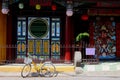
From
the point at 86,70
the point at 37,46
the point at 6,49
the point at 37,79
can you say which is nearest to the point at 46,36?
the point at 37,46

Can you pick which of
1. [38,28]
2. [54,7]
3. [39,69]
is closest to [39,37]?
[38,28]

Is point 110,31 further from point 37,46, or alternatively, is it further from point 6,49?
point 6,49

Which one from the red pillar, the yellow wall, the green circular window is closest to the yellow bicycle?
the red pillar

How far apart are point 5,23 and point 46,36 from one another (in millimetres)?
2568

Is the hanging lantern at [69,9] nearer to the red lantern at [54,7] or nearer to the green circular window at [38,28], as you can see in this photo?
the red lantern at [54,7]

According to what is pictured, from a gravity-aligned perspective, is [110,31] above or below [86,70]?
above

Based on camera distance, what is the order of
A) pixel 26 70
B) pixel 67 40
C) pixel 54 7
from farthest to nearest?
pixel 54 7
pixel 67 40
pixel 26 70

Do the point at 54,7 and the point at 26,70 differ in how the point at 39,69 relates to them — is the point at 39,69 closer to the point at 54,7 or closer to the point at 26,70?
the point at 26,70

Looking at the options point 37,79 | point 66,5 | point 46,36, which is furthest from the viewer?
point 46,36

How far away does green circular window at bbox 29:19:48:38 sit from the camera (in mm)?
22797

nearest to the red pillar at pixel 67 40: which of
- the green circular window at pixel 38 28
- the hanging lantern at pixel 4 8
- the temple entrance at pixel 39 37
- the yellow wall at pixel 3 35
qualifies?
the temple entrance at pixel 39 37

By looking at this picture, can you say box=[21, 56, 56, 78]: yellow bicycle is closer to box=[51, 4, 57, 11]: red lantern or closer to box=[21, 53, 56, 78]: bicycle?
box=[21, 53, 56, 78]: bicycle

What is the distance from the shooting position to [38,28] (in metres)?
22.8

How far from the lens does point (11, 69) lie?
66.3 ft
